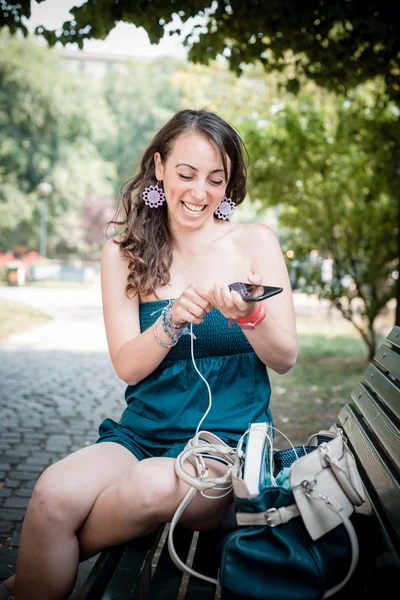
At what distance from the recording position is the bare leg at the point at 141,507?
2055mm

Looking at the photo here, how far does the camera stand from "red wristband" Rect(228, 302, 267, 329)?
2.26m

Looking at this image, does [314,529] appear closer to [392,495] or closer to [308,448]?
[392,495]

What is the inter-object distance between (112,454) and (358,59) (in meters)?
4.94

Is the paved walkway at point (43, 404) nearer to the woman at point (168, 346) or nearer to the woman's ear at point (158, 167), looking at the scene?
the woman at point (168, 346)

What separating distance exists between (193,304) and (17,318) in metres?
12.4

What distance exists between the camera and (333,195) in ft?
32.0

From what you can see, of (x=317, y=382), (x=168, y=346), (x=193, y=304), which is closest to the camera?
(x=193, y=304)

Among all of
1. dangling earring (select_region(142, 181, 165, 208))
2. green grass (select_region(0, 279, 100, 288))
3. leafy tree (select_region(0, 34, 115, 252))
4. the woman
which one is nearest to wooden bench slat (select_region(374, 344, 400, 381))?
the woman

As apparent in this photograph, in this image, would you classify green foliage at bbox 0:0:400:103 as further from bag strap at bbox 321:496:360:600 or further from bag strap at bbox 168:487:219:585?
bag strap at bbox 321:496:360:600

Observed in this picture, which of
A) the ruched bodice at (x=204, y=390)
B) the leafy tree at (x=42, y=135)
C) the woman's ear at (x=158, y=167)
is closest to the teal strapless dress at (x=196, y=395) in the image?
the ruched bodice at (x=204, y=390)

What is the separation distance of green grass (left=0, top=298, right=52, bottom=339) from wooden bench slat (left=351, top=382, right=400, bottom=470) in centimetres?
972

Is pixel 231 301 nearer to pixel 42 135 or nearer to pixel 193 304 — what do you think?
pixel 193 304

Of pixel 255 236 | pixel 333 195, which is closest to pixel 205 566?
pixel 255 236

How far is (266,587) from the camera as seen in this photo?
172 centimetres
